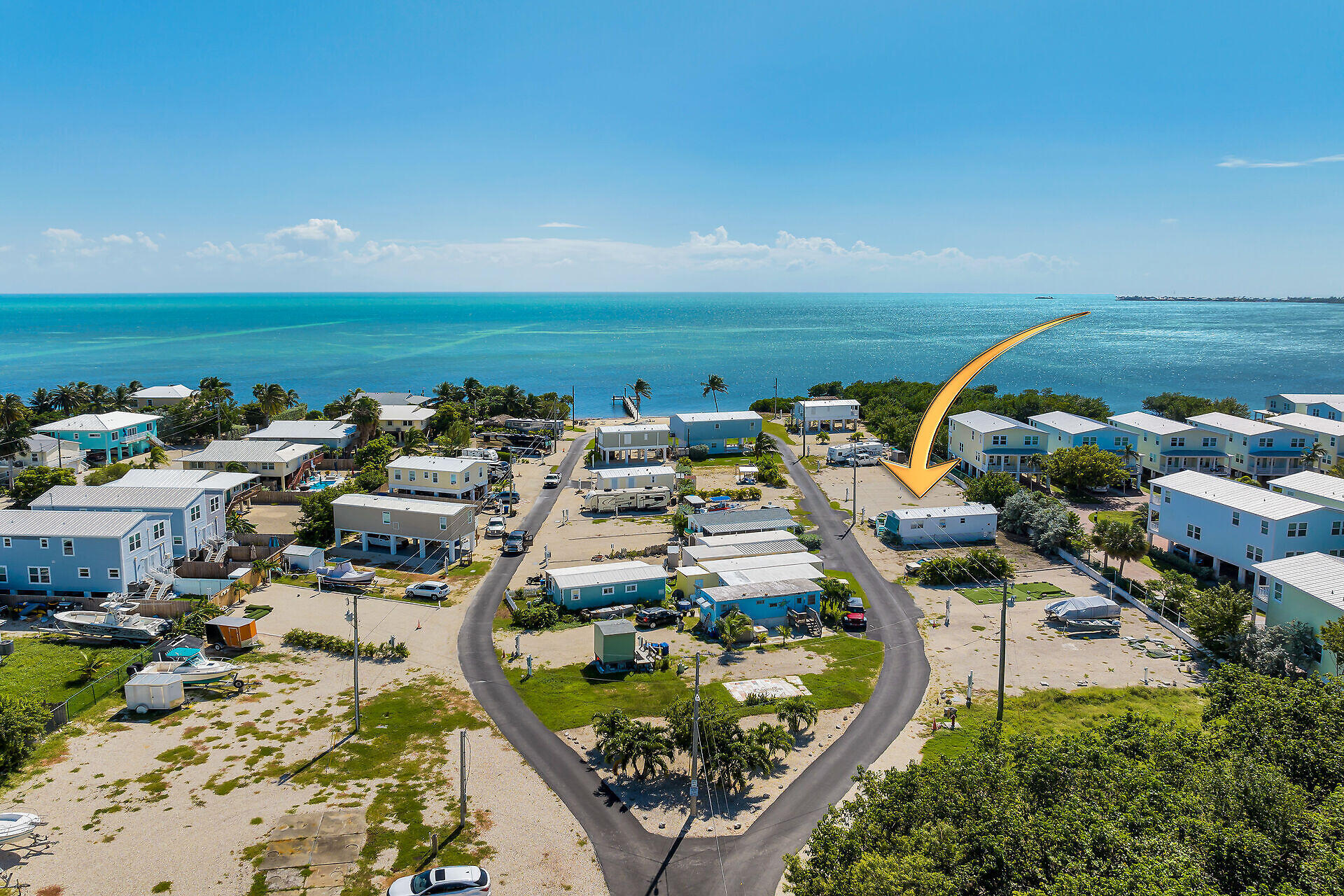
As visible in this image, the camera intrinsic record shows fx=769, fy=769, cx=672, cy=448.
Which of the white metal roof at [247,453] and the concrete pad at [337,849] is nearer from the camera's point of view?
the concrete pad at [337,849]

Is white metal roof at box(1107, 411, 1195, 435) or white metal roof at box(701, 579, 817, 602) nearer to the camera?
white metal roof at box(701, 579, 817, 602)

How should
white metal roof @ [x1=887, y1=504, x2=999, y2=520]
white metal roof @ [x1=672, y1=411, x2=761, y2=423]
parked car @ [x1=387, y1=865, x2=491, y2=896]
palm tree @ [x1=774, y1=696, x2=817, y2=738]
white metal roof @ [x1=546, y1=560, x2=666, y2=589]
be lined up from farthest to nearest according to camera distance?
white metal roof @ [x1=672, y1=411, x2=761, y2=423] < white metal roof @ [x1=887, y1=504, x2=999, y2=520] < white metal roof @ [x1=546, y1=560, x2=666, y2=589] < palm tree @ [x1=774, y1=696, x2=817, y2=738] < parked car @ [x1=387, y1=865, x2=491, y2=896]

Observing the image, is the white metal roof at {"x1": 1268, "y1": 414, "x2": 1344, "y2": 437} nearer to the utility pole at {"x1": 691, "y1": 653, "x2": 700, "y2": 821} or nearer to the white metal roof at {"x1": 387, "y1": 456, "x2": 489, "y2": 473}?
the utility pole at {"x1": 691, "y1": 653, "x2": 700, "y2": 821}

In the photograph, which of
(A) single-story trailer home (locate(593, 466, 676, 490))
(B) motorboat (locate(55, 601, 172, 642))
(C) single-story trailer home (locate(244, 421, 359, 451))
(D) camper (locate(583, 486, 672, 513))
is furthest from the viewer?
(C) single-story trailer home (locate(244, 421, 359, 451))

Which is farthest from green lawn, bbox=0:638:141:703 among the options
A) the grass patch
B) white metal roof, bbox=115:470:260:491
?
the grass patch

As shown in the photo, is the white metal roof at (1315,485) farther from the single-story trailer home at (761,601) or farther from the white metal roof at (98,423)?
the white metal roof at (98,423)

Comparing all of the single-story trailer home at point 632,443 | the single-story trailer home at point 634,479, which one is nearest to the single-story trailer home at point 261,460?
the single-story trailer home at point 634,479
